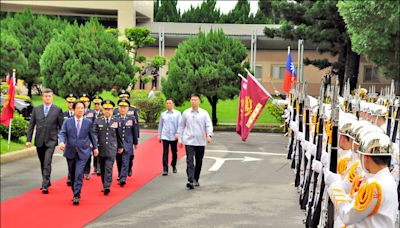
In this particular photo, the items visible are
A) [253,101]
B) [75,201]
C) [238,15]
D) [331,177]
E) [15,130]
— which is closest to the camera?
[331,177]

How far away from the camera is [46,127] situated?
11422 millimetres

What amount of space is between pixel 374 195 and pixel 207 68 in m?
23.5

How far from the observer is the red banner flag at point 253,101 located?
13078mm

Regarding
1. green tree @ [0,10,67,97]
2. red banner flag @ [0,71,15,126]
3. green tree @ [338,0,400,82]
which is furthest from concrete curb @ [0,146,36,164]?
green tree @ [0,10,67,97]

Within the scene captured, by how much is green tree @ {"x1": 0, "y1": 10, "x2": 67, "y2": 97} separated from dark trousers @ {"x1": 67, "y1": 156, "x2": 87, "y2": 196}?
33.0m

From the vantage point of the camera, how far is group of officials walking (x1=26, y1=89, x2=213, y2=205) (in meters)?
10.5

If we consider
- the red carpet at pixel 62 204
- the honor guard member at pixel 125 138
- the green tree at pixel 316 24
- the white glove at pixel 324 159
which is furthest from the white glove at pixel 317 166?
the green tree at pixel 316 24

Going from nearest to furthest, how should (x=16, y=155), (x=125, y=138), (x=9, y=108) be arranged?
(x=125, y=138) → (x=16, y=155) → (x=9, y=108)

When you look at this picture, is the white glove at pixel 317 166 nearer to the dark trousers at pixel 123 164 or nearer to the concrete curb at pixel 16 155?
the dark trousers at pixel 123 164

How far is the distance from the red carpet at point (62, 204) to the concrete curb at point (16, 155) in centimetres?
266

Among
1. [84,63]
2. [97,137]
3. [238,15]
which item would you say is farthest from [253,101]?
[238,15]

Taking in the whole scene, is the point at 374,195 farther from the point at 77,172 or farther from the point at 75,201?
the point at 77,172

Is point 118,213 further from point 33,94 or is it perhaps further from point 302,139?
point 33,94

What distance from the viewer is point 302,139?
10164 millimetres
